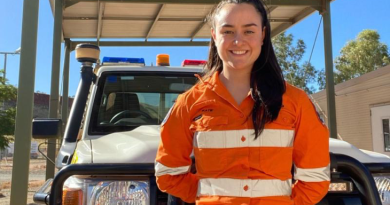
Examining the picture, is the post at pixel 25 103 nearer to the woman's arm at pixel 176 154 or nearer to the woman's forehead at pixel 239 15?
the woman's arm at pixel 176 154

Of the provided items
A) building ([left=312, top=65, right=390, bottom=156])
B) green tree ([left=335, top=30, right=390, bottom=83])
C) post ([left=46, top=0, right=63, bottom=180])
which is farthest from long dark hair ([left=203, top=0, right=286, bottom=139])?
green tree ([left=335, top=30, right=390, bottom=83])

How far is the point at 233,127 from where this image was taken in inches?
67.1

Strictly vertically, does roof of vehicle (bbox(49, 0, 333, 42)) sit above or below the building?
above

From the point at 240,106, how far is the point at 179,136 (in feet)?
0.96

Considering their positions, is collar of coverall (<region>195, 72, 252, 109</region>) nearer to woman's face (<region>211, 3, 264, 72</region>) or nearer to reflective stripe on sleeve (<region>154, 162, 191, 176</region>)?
woman's face (<region>211, 3, 264, 72</region>)

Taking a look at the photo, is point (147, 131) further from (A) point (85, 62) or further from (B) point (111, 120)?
(A) point (85, 62)

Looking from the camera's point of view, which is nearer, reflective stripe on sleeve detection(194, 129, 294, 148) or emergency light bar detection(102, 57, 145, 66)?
reflective stripe on sleeve detection(194, 129, 294, 148)

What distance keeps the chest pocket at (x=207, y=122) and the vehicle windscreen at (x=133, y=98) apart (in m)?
1.67

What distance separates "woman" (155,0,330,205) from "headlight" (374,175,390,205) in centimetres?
76

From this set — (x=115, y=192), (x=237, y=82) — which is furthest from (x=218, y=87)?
(x=115, y=192)

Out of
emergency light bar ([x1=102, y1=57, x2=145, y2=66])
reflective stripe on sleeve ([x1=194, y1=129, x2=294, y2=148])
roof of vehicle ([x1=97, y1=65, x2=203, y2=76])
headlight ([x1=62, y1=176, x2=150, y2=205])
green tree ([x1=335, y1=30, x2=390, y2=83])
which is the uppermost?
green tree ([x1=335, y1=30, x2=390, y2=83])

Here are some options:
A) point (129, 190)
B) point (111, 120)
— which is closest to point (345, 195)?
point (129, 190)

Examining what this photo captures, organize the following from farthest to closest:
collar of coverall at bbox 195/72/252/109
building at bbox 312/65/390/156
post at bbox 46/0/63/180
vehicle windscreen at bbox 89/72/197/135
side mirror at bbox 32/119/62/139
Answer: building at bbox 312/65/390/156, post at bbox 46/0/63/180, vehicle windscreen at bbox 89/72/197/135, side mirror at bbox 32/119/62/139, collar of coverall at bbox 195/72/252/109

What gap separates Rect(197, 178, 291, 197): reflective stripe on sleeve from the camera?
164 centimetres
